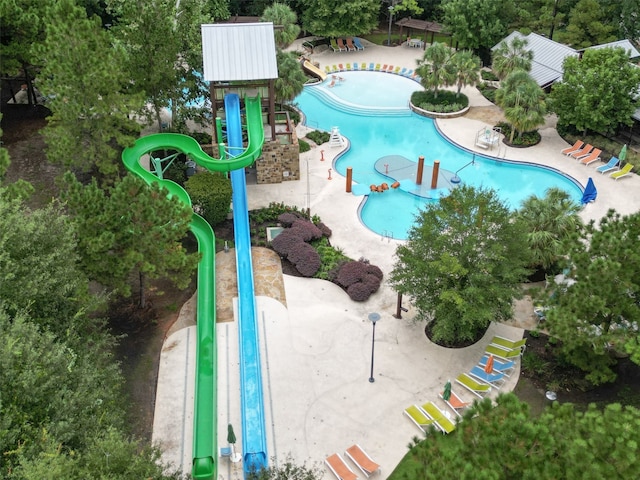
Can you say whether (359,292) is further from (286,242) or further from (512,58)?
(512,58)

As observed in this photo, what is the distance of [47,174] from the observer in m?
34.7

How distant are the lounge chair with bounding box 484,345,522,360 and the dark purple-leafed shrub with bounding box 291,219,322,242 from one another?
34.8ft

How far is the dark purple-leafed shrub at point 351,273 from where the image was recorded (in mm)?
28109

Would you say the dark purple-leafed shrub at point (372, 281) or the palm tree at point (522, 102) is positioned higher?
the palm tree at point (522, 102)

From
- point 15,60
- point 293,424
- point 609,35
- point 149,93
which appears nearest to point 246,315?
point 293,424

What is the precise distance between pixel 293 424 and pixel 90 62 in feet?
61.7

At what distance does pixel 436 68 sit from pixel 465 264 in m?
24.6

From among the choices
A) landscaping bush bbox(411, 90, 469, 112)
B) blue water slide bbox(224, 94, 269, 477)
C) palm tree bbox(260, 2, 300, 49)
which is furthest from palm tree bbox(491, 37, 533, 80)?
blue water slide bbox(224, 94, 269, 477)

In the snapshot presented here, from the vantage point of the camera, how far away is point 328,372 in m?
24.0

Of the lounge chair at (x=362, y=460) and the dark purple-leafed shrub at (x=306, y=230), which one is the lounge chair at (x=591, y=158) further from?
the lounge chair at (x=362, y=460)

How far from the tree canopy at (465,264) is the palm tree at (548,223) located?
2.58m

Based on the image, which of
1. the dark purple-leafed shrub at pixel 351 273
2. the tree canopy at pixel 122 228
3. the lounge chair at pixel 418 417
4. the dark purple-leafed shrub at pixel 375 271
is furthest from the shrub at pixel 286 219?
the lounge chair at pixel 418 417

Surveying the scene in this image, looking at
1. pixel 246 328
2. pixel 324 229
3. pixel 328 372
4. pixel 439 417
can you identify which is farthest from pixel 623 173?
pixel 246 328

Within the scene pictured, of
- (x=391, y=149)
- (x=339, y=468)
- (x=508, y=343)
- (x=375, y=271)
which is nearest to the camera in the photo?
(x=339, y=468)
